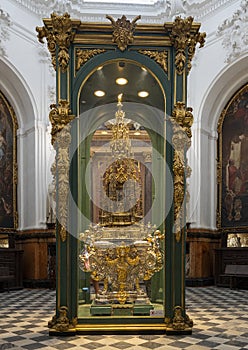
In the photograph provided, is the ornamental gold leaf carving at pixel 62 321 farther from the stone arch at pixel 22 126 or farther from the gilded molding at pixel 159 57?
the stone arch at pixel 22 126

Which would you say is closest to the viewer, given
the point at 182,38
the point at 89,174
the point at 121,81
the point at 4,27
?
the point at 182,38

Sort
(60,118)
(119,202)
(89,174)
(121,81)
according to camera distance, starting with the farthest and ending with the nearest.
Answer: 1. (119,202)
2. (89,174)
3. (121,81)
4. (60,118)

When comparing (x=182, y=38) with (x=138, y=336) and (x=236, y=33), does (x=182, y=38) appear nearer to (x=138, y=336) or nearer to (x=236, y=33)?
(x=138, y=336)

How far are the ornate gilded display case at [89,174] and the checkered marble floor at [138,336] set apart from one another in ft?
0.95

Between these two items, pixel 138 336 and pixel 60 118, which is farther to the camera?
pixel 60 118

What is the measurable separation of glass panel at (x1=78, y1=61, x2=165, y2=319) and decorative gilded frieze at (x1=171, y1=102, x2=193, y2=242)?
462 mm

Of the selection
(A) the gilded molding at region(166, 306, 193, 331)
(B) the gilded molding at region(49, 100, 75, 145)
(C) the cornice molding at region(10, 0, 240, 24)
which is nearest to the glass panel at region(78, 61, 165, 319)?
(A) the gilded molding at region(166, 306, 193, 331)

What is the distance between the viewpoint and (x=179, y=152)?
675cm

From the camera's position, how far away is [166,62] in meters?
6.93

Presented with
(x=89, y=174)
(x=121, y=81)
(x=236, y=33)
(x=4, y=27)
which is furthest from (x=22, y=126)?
(x=121, y=81)

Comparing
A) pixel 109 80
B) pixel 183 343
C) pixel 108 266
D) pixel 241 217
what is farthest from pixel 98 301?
pixel 241 217

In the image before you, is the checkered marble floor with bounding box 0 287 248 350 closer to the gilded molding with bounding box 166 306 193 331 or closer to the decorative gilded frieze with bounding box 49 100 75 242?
the gilded molding with bounding box 166 306 193 331

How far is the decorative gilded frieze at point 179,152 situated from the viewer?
671 centimetres

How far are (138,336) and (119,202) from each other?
9.14ft
